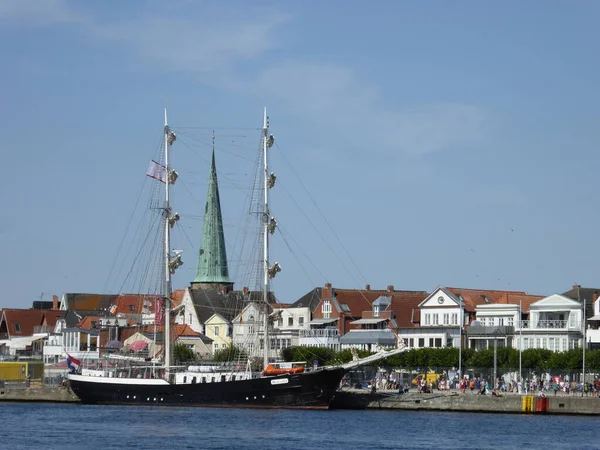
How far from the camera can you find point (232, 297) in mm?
164500

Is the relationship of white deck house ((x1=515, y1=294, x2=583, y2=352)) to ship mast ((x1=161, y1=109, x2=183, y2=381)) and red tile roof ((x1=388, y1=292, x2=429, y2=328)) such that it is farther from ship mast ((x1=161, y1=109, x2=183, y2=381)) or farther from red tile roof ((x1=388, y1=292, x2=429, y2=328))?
ship mast ((x1=161, y1=109, x2=183, y2=381))

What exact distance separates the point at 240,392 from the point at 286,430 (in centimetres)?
2087

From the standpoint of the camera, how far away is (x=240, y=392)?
99125mm

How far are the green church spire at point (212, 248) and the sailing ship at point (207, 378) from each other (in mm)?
68724

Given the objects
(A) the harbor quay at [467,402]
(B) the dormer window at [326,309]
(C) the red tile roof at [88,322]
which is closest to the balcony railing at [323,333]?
(B) the dormer window at [326,309]

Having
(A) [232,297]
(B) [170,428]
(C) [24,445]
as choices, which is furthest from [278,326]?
(C) [24,445]

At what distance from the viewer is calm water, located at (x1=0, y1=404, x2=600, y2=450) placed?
229ft

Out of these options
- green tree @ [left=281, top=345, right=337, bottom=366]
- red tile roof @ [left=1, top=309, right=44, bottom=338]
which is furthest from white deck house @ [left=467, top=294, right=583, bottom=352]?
red tile roof @ [left=1, top=309, right=44, bottom=338]

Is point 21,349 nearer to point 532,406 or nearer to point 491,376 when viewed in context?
point 491,376

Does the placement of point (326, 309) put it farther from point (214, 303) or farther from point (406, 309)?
point (214, 303)

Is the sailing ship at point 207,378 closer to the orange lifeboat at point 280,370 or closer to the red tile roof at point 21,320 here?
the orange lifeboat at point 280,370

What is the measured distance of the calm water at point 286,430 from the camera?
69812mm

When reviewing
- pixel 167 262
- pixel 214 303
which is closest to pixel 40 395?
pixel 167 262

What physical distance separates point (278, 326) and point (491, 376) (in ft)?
149
